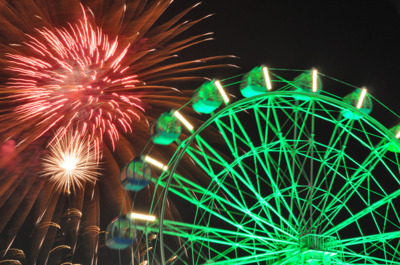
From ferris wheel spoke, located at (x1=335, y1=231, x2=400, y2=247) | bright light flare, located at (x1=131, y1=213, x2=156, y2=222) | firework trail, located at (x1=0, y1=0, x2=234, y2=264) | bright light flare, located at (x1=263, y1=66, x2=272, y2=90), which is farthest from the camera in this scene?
firework trail, located at (x1=0, y1=0, x2=234, y2=264)

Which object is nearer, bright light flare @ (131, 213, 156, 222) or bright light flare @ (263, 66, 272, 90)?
bright light flare @ (131, 213, 156, 222)

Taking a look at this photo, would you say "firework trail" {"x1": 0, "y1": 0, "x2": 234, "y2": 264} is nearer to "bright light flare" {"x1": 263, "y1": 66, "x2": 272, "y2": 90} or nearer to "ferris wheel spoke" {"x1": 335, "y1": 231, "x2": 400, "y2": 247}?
"bright light flare" {"x1": 263, "y1": 66, "x2": 272, "y2": 90}

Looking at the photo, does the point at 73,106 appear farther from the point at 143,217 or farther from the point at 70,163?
the point at 143,217

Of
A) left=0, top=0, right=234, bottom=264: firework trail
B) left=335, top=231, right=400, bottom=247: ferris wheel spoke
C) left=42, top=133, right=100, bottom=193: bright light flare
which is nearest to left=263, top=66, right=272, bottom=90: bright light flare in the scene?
left=335, top=231, right=400, bottom=247: ferris wheel spoke

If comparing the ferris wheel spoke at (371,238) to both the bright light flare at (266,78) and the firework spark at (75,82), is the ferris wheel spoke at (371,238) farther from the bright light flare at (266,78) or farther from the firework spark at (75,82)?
the firework spark at (75,82)

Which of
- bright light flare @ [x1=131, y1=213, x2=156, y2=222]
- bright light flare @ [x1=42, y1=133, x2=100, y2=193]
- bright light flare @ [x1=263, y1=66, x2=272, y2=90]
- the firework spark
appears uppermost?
the firework spark

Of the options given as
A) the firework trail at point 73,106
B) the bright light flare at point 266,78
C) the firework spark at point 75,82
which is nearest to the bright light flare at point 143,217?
the bright light flare at point 266,78

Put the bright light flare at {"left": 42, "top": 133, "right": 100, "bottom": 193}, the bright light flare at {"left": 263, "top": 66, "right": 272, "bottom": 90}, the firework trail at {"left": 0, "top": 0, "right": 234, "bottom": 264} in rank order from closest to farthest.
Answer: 1. the bright light flare at {"left": 263, "top": 66, "right": 272, "bottom": 90}
2. the firework trail at {"left": 0, "top": 0, "right": 234, "bottom": 264}
3. the bright light flare at {"left": 42, "top": 133, "right": 100, "bottom": 193}

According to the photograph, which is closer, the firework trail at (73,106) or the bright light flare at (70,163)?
the firework trail at (73,106)
